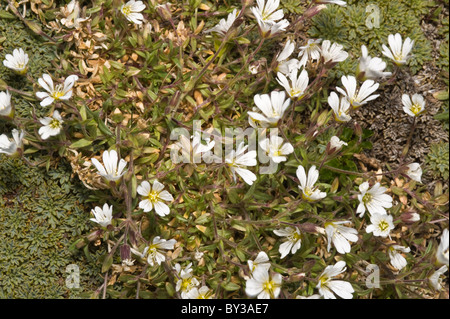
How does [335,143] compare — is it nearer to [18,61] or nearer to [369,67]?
[369,67]

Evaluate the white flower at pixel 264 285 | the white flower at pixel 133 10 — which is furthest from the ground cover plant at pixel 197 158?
the white flower at pixel 264 285

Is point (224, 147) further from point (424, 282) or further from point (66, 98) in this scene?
point (424, 282)

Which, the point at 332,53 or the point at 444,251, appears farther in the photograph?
the point at 332,53

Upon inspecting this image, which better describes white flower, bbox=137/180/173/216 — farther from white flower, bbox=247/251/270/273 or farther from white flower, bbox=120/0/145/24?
white flower, bbox=120/0/145/24

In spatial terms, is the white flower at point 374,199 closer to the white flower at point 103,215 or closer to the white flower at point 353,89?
the white flower at point 353,89

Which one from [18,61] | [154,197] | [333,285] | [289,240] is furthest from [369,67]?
[18,61]
